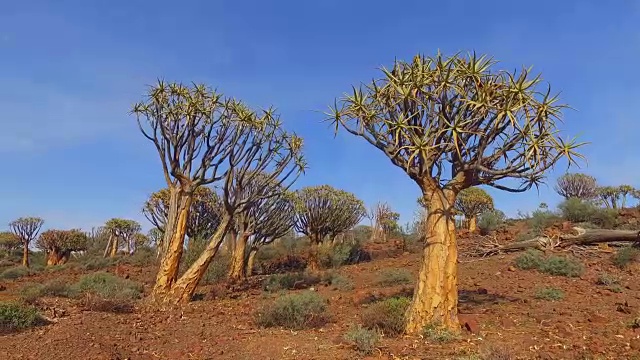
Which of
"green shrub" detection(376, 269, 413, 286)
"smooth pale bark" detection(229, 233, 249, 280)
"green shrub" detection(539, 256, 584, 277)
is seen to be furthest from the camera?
"smooth pale bark" detection(229, 233, 249, 280)

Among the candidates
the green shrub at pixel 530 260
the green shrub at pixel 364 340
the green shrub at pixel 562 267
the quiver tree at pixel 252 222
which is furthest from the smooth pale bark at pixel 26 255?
the green shrub at pixel 364 340

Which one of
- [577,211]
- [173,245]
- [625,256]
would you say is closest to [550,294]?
[625,256]

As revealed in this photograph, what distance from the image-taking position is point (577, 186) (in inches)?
1398

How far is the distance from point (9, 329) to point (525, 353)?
7.60 metres

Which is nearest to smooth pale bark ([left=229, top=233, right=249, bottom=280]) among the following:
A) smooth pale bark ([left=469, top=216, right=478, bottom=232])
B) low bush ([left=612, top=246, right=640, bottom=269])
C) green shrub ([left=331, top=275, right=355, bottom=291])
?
green shrub ([left=331, top=275, right=355, bottom=291])

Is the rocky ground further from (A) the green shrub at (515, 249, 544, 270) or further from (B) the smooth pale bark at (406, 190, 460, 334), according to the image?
(A) the green shrub at (515, 249, 544, 270)

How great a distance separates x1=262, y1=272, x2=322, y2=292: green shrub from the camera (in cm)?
1491

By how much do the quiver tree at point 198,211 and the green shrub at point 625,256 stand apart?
16.9 metres

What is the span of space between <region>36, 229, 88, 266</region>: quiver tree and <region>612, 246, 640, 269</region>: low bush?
3101cm

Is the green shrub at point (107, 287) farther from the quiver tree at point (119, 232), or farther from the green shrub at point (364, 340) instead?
the quiver tree at point (119, 232)

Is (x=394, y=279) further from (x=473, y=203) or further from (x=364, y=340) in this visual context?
(x=473, y=203)

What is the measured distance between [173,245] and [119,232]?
27431mm

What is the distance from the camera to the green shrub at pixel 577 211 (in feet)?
72.4

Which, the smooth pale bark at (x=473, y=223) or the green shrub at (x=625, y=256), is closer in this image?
the green shrub at (x=625, y=256)
